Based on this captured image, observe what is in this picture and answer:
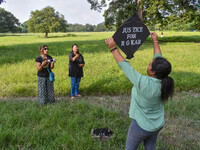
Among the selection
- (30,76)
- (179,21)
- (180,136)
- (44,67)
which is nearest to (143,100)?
(180,136)

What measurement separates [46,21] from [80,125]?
→ 50.7m

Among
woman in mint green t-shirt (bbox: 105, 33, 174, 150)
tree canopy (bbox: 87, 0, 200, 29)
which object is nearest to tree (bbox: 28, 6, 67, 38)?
tree canopy (bbox: 87, 0, 200, 29)

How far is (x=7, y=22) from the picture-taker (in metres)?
68.2

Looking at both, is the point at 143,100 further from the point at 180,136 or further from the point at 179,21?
the point at 179,21

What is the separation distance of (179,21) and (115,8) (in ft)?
29.5

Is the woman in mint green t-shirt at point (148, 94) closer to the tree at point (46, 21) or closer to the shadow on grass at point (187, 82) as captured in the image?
the shadow on grass at point (187, 82)

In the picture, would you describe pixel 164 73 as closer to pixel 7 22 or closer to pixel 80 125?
pixel 80 125

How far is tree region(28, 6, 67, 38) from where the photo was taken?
157 ft

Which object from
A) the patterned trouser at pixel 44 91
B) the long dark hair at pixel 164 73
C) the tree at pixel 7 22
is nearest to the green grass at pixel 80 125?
the patterned trouser at pixel 44 91

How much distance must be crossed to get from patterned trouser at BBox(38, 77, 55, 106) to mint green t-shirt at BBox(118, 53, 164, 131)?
3.47m

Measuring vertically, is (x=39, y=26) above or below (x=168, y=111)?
above

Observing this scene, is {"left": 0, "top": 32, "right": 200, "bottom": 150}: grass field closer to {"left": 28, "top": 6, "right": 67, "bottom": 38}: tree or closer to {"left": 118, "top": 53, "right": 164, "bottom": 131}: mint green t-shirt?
{"left": 118, "top": 53, "right": 164, "bottom": 131}: mint green t-shirt

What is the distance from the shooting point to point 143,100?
1976 millimetres

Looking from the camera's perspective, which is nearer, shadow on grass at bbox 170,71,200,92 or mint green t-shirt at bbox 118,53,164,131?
mint green t-shirt at bbox 118,53,164,131
